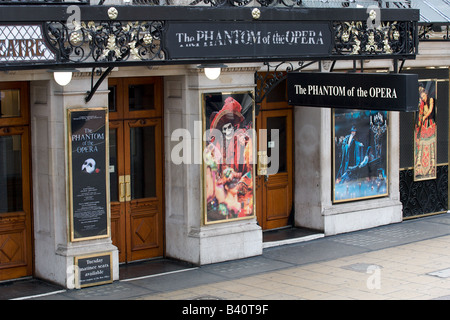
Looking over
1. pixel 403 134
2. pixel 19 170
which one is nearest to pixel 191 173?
→ pixel 19 170

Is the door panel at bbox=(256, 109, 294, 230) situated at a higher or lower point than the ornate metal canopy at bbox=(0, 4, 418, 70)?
lower

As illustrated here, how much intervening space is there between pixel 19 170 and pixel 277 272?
13.8 feet

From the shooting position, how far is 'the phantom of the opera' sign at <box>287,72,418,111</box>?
1147cm

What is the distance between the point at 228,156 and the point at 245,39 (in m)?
3.07

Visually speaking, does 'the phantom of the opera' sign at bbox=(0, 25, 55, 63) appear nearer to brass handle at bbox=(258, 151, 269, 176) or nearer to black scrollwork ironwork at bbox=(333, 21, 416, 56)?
black scrollwork ironwork at bbox=(333, 21, 416, 56)

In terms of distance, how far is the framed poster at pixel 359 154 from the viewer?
15.8 meters

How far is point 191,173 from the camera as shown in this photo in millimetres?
13555

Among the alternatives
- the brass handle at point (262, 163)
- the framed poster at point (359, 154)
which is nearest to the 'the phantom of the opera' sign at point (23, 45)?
the brass handle at point (262, 163)

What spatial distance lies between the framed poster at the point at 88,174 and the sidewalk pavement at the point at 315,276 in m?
0.92

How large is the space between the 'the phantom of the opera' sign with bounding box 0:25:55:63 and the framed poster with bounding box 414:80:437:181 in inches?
369

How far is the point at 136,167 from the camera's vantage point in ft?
45.5

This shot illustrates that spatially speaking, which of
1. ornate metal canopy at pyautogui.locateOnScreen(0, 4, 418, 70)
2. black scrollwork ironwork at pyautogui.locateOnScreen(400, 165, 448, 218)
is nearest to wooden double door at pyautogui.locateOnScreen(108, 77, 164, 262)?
ornate metal canopy at pyautogui.locateOnScreen(0, 4, 418, 70)

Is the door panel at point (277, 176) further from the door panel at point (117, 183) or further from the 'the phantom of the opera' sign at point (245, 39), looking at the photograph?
the 'the phantom of the opera' sign at point (245, 39)

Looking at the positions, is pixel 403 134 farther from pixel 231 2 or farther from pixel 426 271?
pixel 231 2
